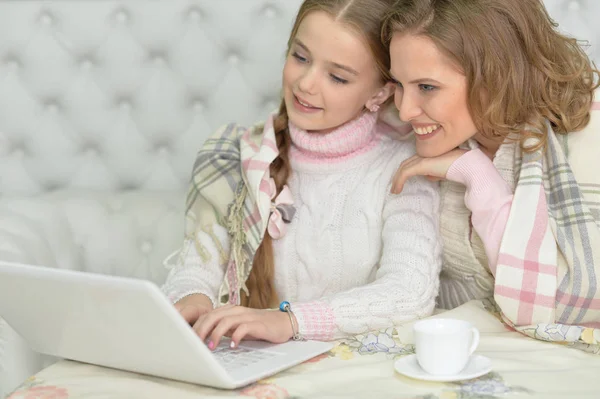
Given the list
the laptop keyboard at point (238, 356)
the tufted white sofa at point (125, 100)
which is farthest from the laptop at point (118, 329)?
the tufted white sofa at point (125, 100)

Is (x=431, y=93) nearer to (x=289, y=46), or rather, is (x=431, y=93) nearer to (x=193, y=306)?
(x=289, y=46)

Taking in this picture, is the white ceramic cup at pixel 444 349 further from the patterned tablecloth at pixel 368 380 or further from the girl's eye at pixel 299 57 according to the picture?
the girl's eye at pixel 299 57

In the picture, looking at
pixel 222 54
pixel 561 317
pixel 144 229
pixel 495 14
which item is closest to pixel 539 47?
pixel 495 14

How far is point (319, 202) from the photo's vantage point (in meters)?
1.70

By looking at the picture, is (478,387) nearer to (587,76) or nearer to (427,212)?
(427,212)

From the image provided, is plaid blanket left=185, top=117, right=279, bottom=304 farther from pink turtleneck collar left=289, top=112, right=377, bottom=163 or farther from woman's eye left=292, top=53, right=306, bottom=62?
woman's eye left=292, top=53, right=306, bottom=62

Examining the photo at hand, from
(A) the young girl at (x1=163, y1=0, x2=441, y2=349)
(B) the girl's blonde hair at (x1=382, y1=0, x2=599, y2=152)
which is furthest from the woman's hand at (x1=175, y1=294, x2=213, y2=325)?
(B) the girl's blonde hair at (x1=382, y1=0, x2=599, y2=152)

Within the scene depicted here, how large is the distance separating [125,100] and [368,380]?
1.27 metres

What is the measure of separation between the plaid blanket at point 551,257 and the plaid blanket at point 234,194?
0.49m

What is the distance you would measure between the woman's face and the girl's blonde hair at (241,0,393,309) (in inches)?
2.9

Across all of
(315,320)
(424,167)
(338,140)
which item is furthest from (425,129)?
(315,320)

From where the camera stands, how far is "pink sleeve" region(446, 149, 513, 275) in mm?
1479

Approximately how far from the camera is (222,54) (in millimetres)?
2174

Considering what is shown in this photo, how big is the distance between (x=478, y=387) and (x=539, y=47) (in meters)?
0.68
